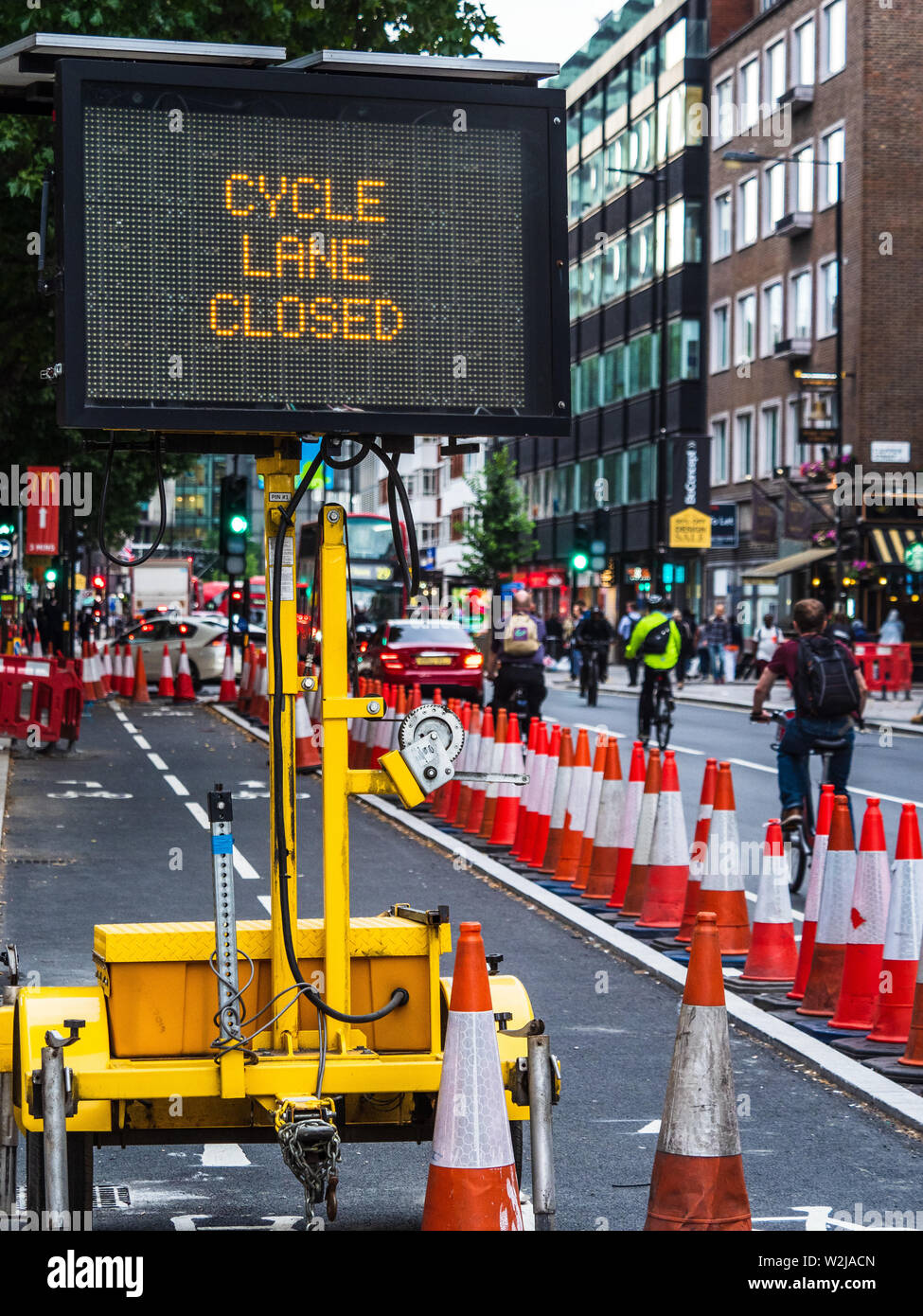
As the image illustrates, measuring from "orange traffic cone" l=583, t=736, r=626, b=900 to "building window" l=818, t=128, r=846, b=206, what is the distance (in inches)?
1610

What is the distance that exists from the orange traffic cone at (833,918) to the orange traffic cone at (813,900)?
0.09m

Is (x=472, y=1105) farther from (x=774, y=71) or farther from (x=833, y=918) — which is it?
(x=774, y=71)

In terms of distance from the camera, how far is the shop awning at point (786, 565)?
5156cm

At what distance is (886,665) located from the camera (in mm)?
41781

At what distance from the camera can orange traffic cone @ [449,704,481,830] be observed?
55.2 feet

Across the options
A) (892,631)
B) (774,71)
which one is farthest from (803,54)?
(892,631)

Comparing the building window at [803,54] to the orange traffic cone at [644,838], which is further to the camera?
the building window at [803,54]

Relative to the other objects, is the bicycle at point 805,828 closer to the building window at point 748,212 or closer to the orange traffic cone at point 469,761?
the orange traffic cone at point 469,761

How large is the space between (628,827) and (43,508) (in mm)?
21225

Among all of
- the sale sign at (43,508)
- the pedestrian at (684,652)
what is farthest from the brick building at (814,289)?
the sale sign at (43,508)

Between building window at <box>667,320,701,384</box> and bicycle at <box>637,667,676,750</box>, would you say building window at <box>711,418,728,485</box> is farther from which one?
bicycle at <box>637,667,676,750</box>

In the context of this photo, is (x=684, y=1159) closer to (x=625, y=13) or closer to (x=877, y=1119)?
(x=877, y=1119)

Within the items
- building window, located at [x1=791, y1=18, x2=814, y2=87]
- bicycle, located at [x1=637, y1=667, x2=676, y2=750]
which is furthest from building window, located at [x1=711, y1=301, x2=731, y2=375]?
bicycle, located at [x1=637, y1=667, x2=676, y2=750]

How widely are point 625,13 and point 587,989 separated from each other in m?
66.4
